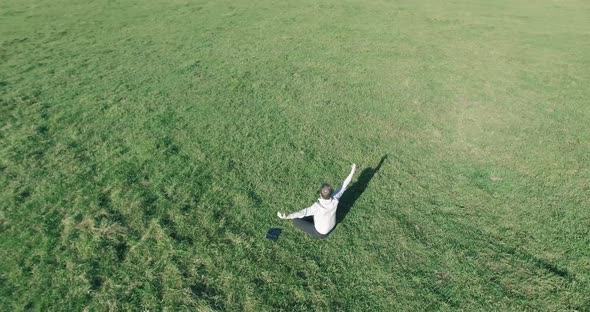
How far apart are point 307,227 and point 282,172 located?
6.67ft

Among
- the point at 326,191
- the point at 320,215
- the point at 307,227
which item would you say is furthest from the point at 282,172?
the point at 326,191

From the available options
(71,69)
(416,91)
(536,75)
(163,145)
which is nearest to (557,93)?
(536,75)

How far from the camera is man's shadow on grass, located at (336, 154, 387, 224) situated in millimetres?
7703

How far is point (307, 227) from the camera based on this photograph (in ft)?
23.1

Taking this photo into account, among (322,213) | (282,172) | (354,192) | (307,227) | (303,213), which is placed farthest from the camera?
(282,172)

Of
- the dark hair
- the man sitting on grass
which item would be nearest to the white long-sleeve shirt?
the man sitting on grass

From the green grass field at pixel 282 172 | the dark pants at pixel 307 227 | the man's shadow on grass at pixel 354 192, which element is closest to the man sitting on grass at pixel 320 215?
the dark pants at pixel 307 227

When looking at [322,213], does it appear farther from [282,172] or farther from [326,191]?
[282,172]

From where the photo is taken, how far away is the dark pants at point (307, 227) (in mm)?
6973

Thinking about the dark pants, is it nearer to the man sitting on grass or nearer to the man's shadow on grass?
the man sitting on grass

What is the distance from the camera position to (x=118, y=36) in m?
16.3

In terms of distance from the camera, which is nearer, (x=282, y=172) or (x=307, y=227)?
(x=307, y=227)

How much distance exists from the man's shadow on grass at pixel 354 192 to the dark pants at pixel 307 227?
67cm

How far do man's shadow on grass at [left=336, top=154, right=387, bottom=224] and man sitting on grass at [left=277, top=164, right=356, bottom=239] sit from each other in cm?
63
